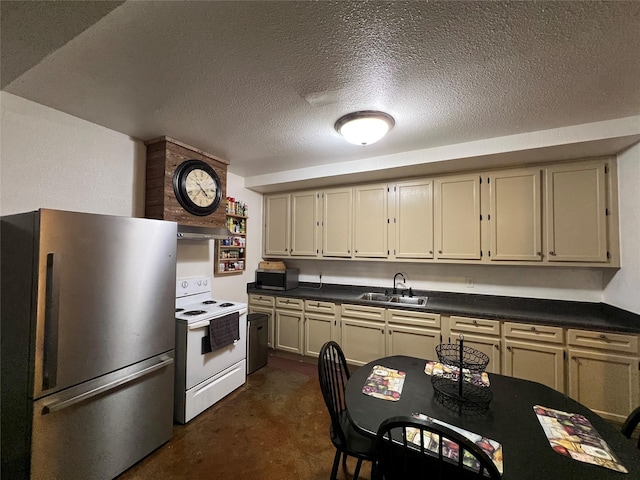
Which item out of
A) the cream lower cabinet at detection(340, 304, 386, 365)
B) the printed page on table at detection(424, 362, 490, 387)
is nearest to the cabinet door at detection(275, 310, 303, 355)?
the cream lower cabinet at detection(340, 304, 386, 365)

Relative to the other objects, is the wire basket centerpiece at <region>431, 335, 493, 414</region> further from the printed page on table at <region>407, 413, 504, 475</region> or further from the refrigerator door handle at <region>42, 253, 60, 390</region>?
the refrigerator door handle at <region>42, 253, 60, 390</region>

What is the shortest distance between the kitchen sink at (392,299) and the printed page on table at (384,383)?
1.58m

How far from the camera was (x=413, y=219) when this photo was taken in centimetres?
311

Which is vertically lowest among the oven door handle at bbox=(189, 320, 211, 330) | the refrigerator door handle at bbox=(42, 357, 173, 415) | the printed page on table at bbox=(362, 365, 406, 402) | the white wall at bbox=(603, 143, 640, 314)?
the refrigerator door handle at bbox=(42, 357, 173, 415)

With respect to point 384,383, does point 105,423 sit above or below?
below

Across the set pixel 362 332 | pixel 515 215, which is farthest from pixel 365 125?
pixel 362 332

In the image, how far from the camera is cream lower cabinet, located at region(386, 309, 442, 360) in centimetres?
273

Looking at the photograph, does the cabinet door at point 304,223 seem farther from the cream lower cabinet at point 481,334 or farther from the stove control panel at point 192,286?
the cream lower cabinet at point 481,334

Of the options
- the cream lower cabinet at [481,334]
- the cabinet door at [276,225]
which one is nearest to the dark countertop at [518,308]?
the cream lower cabinet at [481,334]

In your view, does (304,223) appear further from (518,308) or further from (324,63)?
(518,308)

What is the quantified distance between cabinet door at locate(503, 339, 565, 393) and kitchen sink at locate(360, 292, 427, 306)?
0.91 metres

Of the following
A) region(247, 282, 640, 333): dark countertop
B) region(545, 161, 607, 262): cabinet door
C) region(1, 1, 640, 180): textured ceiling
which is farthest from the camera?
region(545, 161, 607, 262): cabinet door

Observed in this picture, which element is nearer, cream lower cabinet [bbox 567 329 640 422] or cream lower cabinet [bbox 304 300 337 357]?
cream lower cabinet [bbox 567 329 640 422]

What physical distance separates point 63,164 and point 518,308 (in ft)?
14.0
